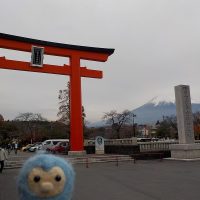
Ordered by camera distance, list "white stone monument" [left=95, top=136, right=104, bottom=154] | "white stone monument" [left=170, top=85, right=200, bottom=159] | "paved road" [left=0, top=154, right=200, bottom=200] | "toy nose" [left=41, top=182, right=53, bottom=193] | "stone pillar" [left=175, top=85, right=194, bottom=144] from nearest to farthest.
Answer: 1. "toy nose" [left=41, top=182, right=53, bottom=193]
2. "paved road" [left=0, top=154, right=200, bottom=200]
3. "white stone monument" [left=170, top=85, right=200, bottom=159]
4. "stone pillar" [left=175, top=85, right=194, bottom=144]
5. "white stone monument" [left=95, top=136, right=104, bottom=154]

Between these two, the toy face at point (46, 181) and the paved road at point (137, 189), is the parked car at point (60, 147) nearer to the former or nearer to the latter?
the paved road at point (137, 189)

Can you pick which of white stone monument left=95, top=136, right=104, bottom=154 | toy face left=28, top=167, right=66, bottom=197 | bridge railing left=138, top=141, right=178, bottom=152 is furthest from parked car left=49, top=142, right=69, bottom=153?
toy face left=28, top=167, right=66, bottom=197

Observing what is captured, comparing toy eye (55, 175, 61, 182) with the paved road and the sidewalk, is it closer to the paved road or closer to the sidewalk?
the sidewalk

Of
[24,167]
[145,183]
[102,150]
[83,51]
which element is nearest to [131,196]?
[145,183]

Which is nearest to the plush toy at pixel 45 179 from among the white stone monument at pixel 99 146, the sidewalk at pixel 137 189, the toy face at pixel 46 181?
the toy face at pixel 46 181

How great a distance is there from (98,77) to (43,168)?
2251 cm

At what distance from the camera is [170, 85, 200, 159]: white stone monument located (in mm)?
19578

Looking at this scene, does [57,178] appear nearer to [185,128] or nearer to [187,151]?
[187,151]

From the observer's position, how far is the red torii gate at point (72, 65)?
22.0 meters

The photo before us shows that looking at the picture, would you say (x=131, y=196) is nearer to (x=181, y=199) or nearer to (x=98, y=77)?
(x=181, y=199)

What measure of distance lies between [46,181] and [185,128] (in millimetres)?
→ 18236

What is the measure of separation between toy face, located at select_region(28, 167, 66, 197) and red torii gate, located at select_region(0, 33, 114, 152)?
20066mm

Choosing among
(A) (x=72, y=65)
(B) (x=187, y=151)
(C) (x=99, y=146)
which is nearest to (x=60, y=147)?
(C) (x=99, y=146)

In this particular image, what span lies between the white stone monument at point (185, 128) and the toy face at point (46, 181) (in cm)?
1778
